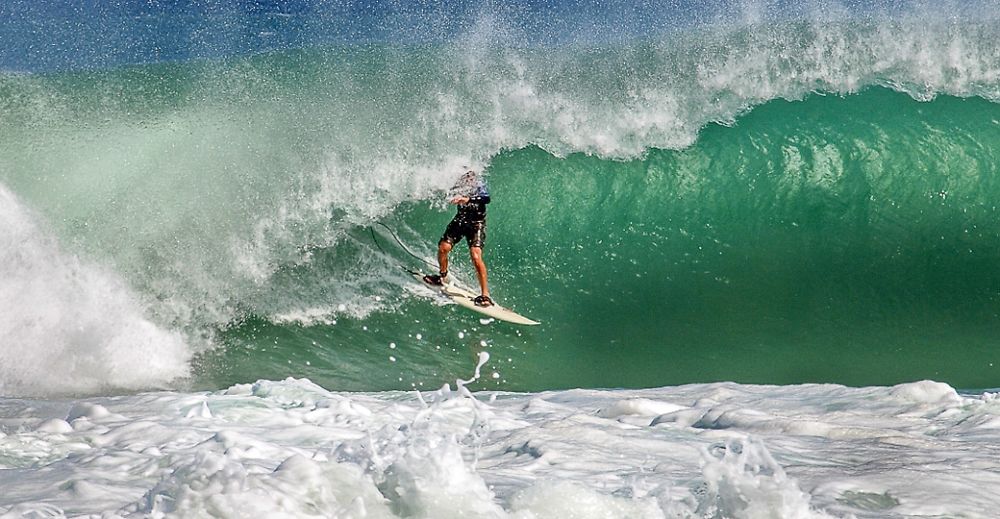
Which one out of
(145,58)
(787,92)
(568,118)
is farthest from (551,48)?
(145,58)

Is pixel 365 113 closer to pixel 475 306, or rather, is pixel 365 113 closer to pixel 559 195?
pixel 559 195

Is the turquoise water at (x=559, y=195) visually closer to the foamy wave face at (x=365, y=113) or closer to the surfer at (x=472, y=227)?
the foamy wave face at (x=365, y=113)

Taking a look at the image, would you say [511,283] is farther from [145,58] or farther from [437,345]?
[145,58]

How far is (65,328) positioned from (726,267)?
532 cm

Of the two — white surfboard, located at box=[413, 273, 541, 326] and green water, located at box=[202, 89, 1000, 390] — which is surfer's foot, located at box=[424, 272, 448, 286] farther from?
green water, located at box=[202, 89, 1000, 390]

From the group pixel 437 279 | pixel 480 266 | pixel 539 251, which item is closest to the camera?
pixel 480 266

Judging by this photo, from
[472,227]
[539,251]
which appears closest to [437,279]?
[472,227]

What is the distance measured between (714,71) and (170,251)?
5779mm

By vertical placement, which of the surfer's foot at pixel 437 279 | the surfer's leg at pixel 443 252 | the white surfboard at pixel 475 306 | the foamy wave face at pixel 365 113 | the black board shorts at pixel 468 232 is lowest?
the white surfboard at pixel 475 306

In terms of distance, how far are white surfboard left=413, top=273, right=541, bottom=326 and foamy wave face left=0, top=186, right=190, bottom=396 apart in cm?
206

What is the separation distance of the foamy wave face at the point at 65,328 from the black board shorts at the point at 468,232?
2188 mm

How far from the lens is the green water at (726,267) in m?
7.43

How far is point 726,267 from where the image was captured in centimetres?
866

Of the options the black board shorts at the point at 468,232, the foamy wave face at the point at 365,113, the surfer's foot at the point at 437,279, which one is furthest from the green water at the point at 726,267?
the black board shorts at the point at 468,232
